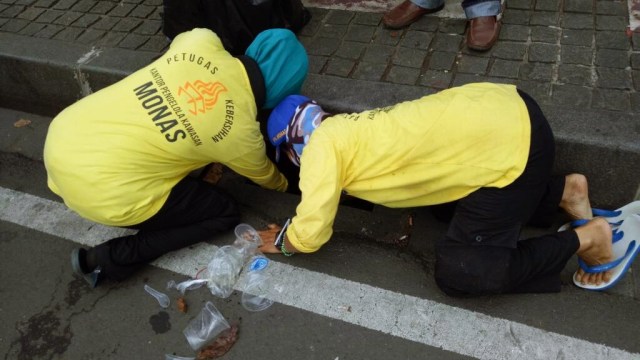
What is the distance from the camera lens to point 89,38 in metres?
3.68

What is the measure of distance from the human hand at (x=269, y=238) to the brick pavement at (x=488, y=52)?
3.53ft

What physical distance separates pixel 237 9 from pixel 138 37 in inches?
37.3

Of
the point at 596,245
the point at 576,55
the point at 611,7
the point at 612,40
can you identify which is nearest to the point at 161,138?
the point at 596,245

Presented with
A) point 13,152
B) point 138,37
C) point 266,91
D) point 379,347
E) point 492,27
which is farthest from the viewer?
point 138,37

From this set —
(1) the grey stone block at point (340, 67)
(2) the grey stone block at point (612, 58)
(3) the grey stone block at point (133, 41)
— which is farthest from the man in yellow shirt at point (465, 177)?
(3) the grey stone block at point (133, 41)

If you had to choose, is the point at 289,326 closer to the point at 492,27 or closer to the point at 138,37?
the point at 492,27

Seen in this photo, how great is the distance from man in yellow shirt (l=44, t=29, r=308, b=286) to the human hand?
12.6 inches

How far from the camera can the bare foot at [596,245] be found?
2.16 m

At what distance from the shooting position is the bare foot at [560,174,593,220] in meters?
2.41

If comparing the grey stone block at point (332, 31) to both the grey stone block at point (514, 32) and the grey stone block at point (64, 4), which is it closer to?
the grey stone block at point (514, 32)

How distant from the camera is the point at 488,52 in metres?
3.07

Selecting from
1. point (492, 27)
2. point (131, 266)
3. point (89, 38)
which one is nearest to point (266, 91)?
point (131, 266)

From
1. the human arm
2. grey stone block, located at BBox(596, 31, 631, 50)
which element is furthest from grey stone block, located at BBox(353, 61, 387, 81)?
grey stone block, located at BBox(596, 31, 631, 50)

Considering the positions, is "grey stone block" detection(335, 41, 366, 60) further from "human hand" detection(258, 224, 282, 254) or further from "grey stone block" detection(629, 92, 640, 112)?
"grey stone block" detection(629, 92, 640, 112)
